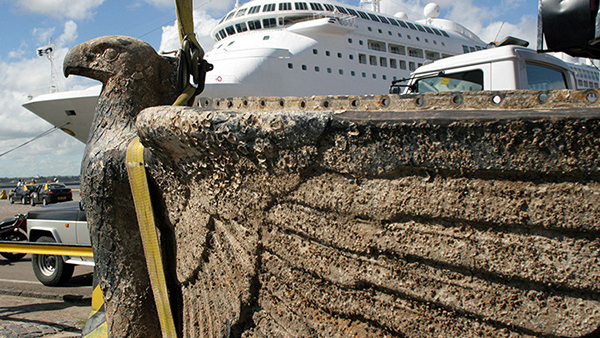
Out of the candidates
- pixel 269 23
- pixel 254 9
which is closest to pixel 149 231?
pixel 269 23

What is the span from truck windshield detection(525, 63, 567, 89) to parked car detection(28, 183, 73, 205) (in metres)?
20.1

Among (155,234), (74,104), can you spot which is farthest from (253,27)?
(155,234)

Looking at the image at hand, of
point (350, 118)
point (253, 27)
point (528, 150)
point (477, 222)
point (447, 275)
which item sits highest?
point (253, 27)

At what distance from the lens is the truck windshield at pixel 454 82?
5406mm

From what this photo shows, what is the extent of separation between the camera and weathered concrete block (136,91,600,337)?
1.04 metres

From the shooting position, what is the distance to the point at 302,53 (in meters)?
18.8

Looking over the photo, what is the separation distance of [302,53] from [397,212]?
1827 centimetres

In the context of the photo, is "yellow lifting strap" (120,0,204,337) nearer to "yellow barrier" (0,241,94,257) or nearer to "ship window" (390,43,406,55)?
"yellow barrier" (0,241,94,257)

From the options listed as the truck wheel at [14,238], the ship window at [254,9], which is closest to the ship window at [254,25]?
the ship window at [254,9]

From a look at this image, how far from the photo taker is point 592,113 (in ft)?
3.22

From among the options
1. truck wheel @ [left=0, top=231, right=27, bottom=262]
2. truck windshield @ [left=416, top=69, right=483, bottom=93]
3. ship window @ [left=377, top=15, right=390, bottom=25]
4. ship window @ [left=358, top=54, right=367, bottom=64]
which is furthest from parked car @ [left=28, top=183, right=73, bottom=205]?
truck windshield @ [left=416, top=69, right=483, bottom=93]

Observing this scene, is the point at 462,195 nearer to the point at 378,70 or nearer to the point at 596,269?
the point at 596,269

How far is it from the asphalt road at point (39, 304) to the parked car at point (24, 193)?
53.8 feet

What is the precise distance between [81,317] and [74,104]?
14107mm
